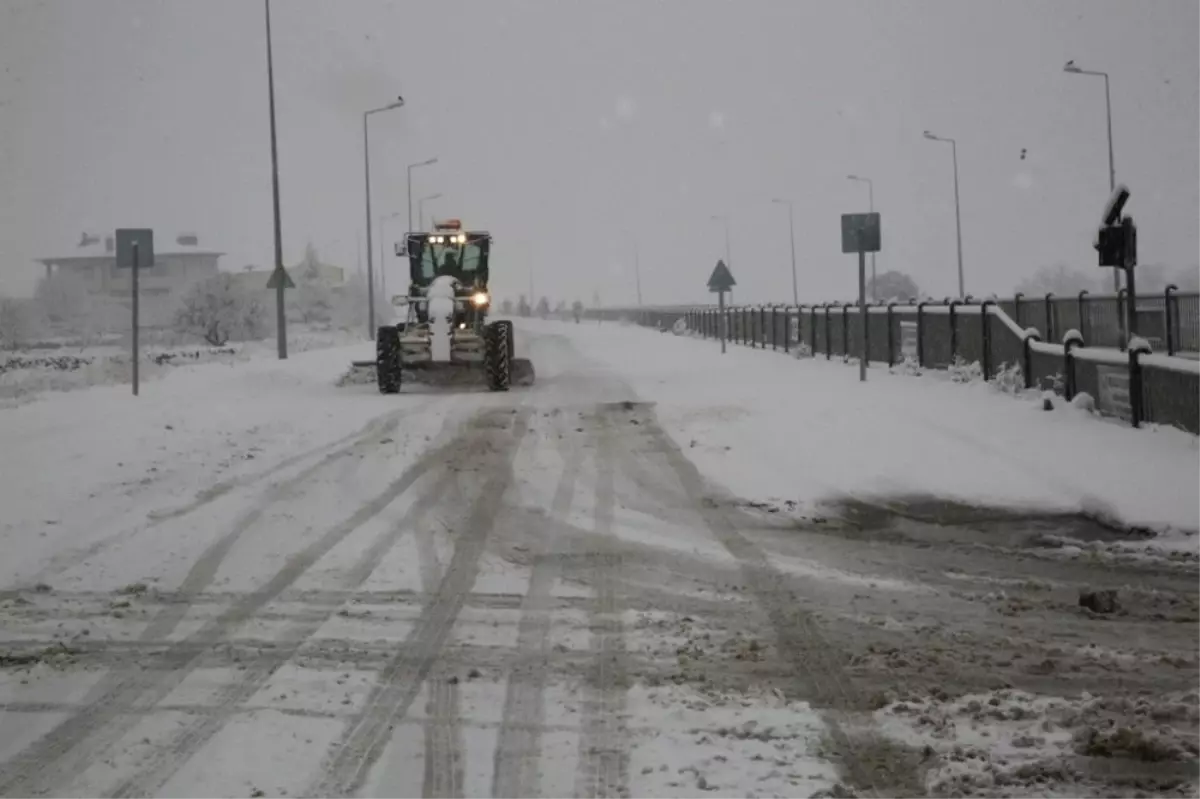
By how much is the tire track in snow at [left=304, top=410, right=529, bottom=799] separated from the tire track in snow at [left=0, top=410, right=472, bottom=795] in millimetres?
986

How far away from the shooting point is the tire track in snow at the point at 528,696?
4.86 metres

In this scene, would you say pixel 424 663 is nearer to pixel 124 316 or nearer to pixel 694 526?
pixel 694 526

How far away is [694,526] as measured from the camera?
10.1 metres

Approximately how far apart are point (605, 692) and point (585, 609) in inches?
63.8

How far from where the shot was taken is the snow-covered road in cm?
505

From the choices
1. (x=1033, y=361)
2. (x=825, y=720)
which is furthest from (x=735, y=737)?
(x=1033, y=361)

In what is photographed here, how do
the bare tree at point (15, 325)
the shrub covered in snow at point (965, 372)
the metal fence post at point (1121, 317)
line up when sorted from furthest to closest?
the bare tree at point (15, 325) → the shrub covered in snow at point (965, 372) → the metal fence post at point (1121, 317)

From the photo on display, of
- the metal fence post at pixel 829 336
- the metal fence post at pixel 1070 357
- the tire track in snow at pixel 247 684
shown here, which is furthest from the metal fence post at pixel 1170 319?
the tire track in snow at pixel 247 684

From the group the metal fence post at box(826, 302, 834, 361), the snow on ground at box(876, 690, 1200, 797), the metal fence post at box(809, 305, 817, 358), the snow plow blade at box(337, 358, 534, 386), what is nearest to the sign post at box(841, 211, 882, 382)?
the snow plow blade at box(337, 358, 534, 386)

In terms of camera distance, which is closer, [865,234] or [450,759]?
[450,759]

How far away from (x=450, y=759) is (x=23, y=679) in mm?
2536

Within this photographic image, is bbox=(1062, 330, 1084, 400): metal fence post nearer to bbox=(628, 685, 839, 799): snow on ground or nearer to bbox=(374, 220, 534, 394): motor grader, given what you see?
bbox=(374, 220, 534, 394): motor grader

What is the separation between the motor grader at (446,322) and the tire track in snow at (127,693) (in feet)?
46.9

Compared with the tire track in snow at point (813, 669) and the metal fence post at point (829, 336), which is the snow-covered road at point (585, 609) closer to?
the tire track in snow at point (813, 669)
